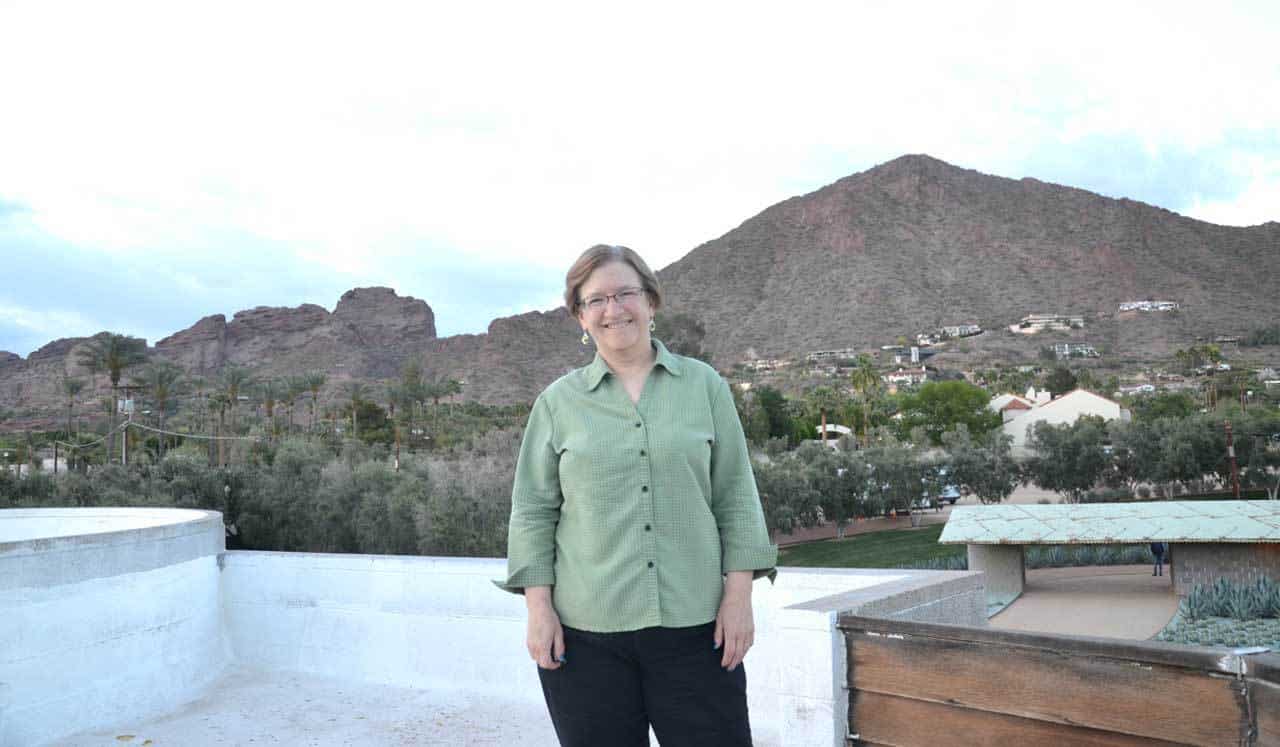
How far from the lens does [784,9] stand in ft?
136

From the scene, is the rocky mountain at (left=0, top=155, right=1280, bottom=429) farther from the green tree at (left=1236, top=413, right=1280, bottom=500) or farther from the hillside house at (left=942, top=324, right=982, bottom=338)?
the green tree at (left=1236, top=413, right=1280, bottom=500)

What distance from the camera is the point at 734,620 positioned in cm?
144

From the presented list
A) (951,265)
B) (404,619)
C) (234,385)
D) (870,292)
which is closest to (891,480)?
(234,385)

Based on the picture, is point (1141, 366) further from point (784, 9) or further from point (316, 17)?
point (316, 17)

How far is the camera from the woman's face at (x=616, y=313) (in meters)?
1.56

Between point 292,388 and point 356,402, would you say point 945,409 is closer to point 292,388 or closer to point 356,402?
point 356,402

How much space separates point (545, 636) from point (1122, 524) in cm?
1294

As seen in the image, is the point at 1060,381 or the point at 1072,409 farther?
the point at 1060,381

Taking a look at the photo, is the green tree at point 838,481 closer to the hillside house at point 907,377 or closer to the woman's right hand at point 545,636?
the hillside house at point 907,377

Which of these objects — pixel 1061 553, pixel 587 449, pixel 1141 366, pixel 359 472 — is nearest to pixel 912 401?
pixel 1141 366

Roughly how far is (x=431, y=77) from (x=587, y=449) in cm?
2321

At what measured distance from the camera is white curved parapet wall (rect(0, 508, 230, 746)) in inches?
170

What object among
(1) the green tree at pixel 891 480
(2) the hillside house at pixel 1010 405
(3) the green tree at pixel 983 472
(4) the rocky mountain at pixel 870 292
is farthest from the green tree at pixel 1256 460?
(4) the rocky mountain at pixel 870 292

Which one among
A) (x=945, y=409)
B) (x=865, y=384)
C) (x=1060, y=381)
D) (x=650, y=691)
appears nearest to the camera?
(x=650, y=691)
